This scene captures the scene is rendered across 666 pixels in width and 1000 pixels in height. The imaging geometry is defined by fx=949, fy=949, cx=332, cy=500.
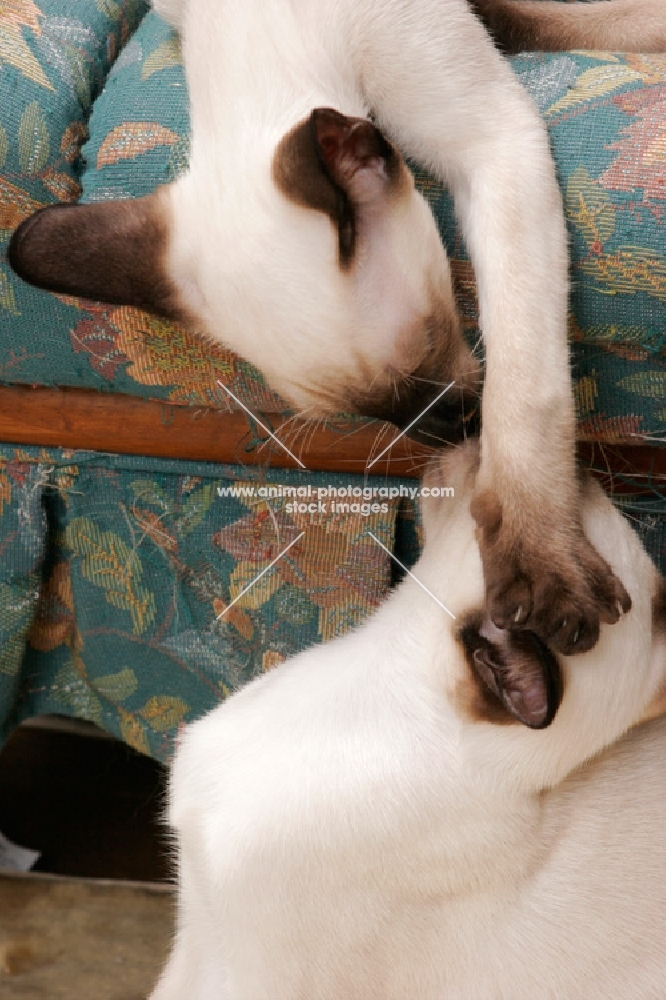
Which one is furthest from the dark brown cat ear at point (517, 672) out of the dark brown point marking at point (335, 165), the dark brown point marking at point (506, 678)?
the dark brown point marking at point (335, 165)

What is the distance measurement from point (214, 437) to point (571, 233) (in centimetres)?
56

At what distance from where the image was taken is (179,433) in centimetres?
138

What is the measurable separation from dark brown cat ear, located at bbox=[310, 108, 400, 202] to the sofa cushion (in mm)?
161

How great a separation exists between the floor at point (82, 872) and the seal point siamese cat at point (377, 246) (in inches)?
39.1

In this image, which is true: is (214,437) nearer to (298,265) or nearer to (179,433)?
(179,433)

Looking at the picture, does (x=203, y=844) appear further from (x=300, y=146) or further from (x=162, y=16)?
(x=162, y=16)

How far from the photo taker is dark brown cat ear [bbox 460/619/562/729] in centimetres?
99

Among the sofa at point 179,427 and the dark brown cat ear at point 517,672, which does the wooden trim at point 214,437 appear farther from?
the dark brown cat ear at point 517,672

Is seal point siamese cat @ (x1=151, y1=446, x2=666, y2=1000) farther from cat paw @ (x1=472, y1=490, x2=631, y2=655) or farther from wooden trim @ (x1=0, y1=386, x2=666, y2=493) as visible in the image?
wooden trim @ (x1=0, y1=386, x2=666, y2=493)

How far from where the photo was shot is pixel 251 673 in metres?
1.51

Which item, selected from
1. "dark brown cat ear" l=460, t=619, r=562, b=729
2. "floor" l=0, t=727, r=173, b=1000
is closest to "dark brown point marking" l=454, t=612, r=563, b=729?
"dark brown cat ear" l=460, t=619, r=562, b=729

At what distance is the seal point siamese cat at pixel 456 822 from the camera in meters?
1.08

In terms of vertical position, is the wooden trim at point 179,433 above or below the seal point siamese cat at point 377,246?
below

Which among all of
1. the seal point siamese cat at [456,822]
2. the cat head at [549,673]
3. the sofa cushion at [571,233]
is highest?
the sofa cushion at [571,233]
